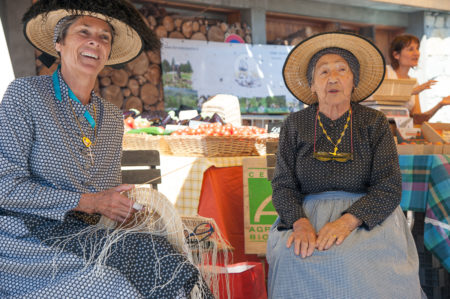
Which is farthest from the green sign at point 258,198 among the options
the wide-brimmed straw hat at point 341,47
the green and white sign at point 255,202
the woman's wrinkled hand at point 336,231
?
the woman's wrinkled hand at point 336,231

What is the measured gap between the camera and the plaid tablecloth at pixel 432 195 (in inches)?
97.3

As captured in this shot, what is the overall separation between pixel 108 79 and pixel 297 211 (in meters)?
5.53

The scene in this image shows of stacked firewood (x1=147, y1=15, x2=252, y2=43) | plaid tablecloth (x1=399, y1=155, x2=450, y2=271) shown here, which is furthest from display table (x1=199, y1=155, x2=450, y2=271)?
stacked firewood (x1=147, y1=15, x2=252, y2=43)

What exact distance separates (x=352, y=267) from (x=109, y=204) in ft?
3.14

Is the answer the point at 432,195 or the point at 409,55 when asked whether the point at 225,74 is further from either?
the point at 432,195

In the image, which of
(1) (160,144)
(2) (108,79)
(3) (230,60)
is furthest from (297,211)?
(3) (230,60)

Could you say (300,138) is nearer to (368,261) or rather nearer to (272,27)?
(368,261)

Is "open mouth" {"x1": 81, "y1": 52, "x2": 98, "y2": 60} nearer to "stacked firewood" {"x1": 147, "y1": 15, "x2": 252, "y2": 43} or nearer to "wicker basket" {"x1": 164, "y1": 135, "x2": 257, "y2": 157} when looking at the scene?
"wicker basket" {"x1": 164, "y1": 135, "x2": 257, "y2": 157}

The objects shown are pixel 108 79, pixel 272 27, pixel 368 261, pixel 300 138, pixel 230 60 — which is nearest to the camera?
pixel 368 261

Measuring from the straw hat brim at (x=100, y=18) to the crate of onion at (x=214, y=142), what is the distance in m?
0.92

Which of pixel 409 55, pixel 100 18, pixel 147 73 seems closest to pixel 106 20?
pixel 100 18

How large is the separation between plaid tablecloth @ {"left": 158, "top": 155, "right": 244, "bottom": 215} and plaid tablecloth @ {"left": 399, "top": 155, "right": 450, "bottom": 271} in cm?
116

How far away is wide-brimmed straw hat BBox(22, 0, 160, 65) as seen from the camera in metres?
1.98

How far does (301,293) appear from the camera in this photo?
71.4 inches
